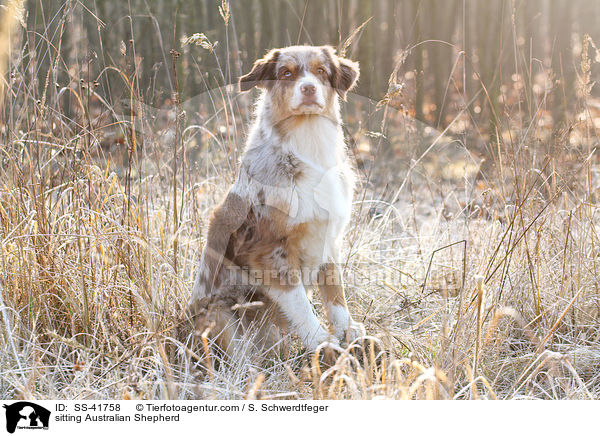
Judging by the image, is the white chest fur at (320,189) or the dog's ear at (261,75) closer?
the white chest fur at (320,189)

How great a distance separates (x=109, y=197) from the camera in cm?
272

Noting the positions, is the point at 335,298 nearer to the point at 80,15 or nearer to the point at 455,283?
the point at 455,283

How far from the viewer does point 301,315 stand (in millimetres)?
2371

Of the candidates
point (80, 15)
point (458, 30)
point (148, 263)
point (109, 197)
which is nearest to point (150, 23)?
point (80, 15)

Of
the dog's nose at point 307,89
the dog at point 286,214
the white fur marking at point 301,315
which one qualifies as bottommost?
the white fur marking at point 301,315

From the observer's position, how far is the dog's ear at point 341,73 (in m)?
2.54

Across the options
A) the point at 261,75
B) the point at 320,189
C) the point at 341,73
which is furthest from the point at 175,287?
the point at 341,73

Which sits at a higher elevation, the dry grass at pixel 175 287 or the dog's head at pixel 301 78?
the dog's head at pixel 301 78

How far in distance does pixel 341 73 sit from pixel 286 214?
2.43 feet

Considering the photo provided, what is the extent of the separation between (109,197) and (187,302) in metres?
0.64
